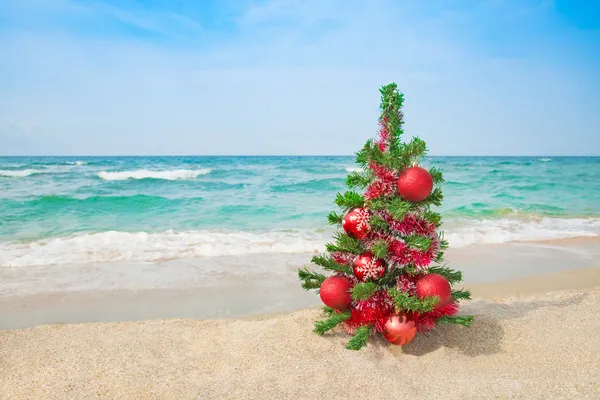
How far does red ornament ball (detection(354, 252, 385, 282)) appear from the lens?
2814 mm

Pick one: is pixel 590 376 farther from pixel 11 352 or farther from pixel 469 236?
pixel 469 236

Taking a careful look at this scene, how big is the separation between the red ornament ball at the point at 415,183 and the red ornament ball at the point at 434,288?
20.3 inches

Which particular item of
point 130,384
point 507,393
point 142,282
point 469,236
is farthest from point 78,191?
point 507,393

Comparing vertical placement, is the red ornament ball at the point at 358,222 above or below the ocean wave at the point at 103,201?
above

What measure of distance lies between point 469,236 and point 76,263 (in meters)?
6.80

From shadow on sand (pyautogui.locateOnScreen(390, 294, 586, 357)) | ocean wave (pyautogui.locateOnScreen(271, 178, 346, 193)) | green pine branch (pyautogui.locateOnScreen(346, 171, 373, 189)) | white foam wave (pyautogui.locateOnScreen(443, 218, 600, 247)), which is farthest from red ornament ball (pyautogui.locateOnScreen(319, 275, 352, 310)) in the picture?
ocean wave (pyautogui.locateOnScreen(271, 178, 346, 193))

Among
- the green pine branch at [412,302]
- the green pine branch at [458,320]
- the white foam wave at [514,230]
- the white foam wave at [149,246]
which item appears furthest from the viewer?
the white foam wave at [514,230]

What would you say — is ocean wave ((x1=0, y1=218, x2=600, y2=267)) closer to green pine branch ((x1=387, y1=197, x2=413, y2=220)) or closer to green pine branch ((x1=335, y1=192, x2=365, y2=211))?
green pine branch ((x1=335, y1=192, x2=365, y2=211))

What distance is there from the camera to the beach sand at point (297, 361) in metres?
2.42

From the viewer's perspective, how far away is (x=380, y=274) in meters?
2.82

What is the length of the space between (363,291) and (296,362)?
2.02 ft

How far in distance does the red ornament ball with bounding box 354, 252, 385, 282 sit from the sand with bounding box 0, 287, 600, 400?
50cm

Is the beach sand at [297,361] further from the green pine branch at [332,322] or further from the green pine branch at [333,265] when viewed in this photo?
the green pine branch at [333,265]

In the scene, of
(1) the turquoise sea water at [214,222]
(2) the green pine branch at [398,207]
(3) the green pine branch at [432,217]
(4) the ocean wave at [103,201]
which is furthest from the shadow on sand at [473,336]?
(4) the ocean wave at [103,201]
